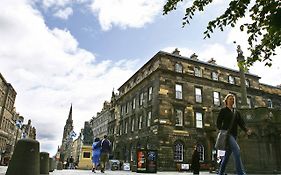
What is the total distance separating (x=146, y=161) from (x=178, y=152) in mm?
11098

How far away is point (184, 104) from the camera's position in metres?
30.0

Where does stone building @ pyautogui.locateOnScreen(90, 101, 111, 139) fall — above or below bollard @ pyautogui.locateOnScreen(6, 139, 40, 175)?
above

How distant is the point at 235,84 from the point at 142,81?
42.2 feet

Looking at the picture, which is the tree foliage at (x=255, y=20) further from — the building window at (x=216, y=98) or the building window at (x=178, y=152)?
the building window at (x=216, y=98)

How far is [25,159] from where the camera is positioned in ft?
20.9

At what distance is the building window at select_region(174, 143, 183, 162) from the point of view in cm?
2772

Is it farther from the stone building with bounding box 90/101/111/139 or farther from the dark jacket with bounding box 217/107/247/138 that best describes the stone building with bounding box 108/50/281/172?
the stone building with bounding box 90/101/111/139

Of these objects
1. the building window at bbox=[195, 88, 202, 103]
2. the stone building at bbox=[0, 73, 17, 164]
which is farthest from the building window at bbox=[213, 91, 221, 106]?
the stone building at bbox=[0, 73, 17, 164]

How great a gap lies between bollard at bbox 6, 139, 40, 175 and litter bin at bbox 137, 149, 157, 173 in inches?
472

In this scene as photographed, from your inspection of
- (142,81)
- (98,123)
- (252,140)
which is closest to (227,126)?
(252,140)

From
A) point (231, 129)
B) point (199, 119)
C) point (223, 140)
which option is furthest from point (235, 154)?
point (199, 119)

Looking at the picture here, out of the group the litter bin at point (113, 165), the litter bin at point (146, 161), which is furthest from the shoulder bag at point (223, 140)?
the litter bin at point (113, 165)

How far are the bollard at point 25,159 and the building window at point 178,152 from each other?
2279 cm

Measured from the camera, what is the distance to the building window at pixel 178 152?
90.9ft
